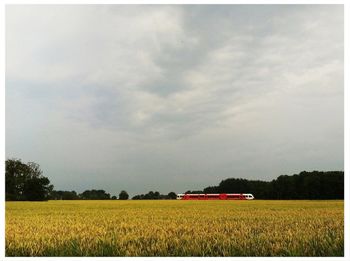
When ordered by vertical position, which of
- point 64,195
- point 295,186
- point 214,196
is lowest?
point 64,195

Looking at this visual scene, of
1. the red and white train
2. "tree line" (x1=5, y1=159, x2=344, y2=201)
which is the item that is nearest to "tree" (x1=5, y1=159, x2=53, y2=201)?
"tree line" (x1=5, y1=159, x2=344, y2=201)

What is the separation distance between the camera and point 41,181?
84188 millimetres

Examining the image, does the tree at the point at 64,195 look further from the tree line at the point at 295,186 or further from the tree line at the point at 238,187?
the tree line at the point at 295,186

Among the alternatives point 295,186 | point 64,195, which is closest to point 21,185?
point 64,195

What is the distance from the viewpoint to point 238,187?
10312cm

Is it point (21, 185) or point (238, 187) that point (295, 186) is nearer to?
point (238, 187)

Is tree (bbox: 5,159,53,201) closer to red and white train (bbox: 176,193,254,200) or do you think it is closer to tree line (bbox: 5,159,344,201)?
tree line (bbox: 5,159,344,201)

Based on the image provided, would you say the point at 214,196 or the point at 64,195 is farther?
the point at 64,195

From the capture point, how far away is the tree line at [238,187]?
7656 cm

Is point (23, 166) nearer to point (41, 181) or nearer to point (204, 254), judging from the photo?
point (41, 181)

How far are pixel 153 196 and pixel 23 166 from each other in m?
30.0

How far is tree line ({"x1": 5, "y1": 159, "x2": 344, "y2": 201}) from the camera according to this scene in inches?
3014
